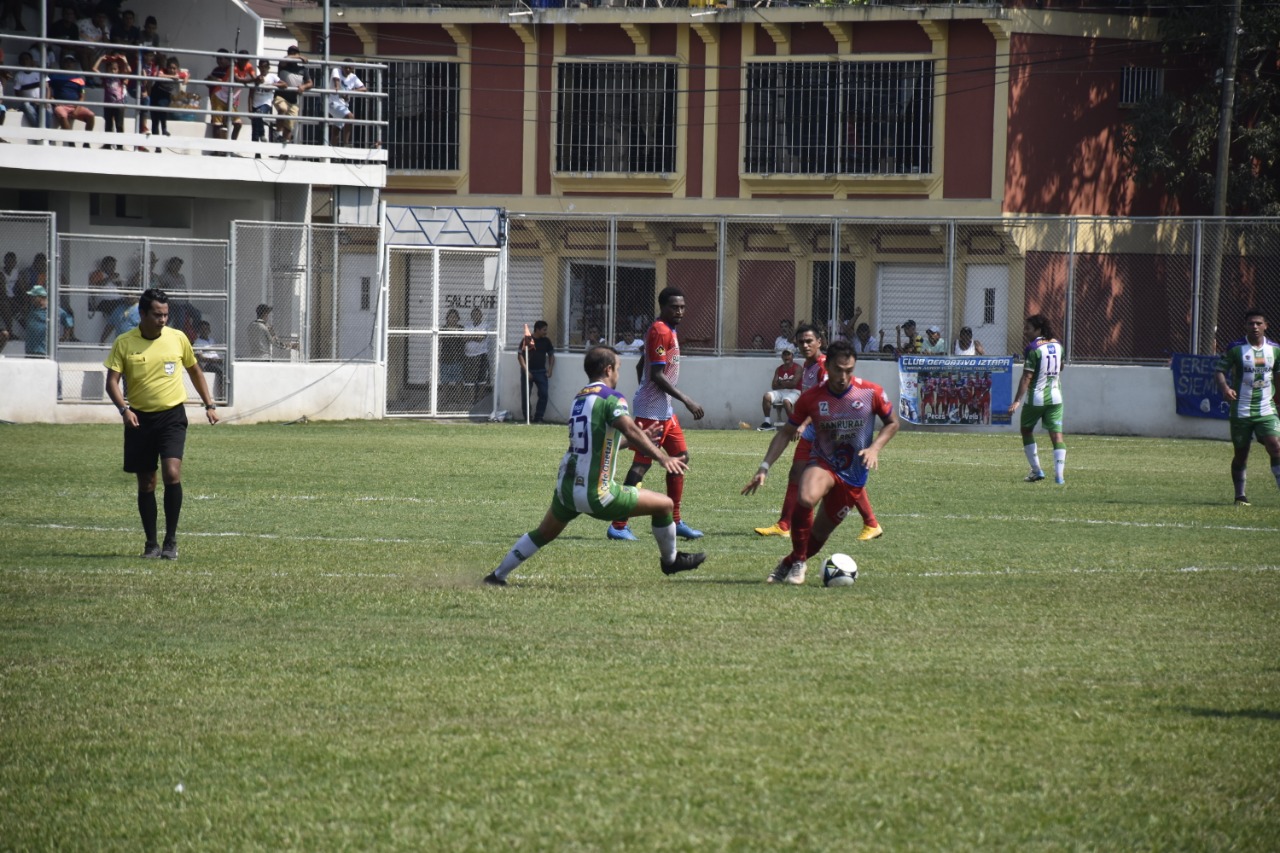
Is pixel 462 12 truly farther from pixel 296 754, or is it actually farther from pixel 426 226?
pixel 296 754

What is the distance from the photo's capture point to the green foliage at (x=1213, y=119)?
109ft

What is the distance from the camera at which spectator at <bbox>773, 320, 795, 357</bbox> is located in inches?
1172

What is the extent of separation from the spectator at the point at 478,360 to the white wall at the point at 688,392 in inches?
55.3

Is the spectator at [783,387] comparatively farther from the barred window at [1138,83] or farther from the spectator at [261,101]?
the barred window at [1138,83]

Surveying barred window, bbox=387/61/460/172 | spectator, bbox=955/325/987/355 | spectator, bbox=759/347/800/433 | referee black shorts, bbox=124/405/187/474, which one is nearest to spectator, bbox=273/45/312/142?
barred window, bbox=387/61/460/172

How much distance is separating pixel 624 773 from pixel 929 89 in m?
29.9

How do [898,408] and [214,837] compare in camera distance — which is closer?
[214,837]

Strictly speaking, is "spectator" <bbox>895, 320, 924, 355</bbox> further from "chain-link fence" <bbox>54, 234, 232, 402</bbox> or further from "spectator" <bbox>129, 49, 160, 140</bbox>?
"spectator" <bbox>129, 49, 160, 140</bbox>

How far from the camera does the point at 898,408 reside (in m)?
27.9

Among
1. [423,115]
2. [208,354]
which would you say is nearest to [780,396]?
[208,354]

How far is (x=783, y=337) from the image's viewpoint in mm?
30234

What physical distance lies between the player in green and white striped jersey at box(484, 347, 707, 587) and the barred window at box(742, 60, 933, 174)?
2547 centimetres

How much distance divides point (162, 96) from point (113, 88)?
110cm

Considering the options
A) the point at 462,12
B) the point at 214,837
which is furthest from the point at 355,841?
the point at 462,12
